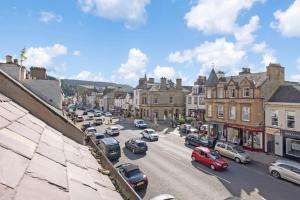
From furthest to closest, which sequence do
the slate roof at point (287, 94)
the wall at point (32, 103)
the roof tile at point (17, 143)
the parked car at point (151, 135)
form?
the parked car at point (151, 135), the slate roof at point (287, 94), the wall at point (32, 103), the roof tile at point (17, 143)

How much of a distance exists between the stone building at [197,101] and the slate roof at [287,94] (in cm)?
2483

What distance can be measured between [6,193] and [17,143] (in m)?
1.44

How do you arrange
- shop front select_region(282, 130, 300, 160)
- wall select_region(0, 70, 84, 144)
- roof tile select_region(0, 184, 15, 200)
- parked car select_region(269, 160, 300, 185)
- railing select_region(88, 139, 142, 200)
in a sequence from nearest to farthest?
roof tile select_region(0, 184, 15, 200) < railing select_region(88, 139, 142, 200) < wall select_region(0, 70, 84, 144) < parked car select_region(269, 160, 300, 185) < shop front select_region(282, 130, 300, 160)

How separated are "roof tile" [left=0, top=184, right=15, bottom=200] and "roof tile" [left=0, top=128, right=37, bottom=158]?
103 cm

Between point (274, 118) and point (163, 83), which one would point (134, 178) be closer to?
point (274, 118)

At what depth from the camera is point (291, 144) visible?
91.5ft

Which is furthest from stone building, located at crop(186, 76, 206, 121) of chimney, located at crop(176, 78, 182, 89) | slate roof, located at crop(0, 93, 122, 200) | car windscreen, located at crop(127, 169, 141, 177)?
slate roof, located at crop(0, 93, 122, 200)

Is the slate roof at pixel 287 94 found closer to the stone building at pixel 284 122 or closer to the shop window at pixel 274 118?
the stone building at pixel 284 122

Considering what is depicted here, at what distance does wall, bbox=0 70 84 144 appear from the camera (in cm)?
603

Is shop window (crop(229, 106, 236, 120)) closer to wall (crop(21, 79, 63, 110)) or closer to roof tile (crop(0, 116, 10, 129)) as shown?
wall (crop(21, 79, 63, 110))

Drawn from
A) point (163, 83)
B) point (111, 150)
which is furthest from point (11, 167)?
point (163, 83)

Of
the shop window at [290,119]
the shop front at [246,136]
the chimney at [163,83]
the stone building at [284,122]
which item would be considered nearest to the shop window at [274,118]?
the stone building at [284,122]

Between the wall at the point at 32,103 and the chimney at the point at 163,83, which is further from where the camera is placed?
the chimney at the point at 163,83

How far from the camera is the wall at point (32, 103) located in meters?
6.03
